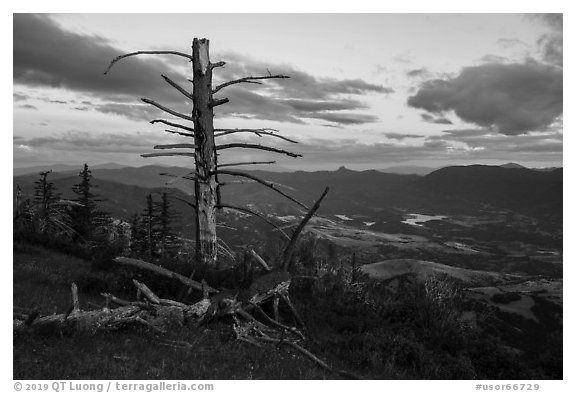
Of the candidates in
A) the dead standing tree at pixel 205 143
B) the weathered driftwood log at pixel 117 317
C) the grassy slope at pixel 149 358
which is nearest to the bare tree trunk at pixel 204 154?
the dead standing tree at pixel 205 143

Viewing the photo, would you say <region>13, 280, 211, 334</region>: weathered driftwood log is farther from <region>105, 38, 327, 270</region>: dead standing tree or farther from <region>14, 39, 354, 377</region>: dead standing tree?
<region>105, 38, 327, 270</region>: dead standing tree

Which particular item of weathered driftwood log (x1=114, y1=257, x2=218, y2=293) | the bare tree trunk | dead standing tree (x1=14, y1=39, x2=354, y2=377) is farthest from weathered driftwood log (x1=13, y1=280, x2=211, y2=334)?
the bare tree trunk

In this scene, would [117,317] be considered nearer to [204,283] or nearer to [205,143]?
[204,283]

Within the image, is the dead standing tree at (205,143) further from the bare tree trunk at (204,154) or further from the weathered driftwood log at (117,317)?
the weathered driftwood log at (117,317)

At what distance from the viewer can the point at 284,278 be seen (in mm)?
12031

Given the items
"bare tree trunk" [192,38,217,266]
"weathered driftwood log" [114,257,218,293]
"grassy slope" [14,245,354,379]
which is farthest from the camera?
"bare tree trunk" [192,38,217,266]

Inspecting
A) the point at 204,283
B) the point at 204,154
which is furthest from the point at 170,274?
the point at 204,154

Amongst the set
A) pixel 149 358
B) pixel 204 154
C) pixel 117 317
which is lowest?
pixel 149 358

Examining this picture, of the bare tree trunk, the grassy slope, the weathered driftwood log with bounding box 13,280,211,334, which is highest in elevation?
the bare tree trunk

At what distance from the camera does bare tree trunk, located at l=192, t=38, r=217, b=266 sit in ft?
44.7

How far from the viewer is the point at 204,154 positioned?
45.9 ft

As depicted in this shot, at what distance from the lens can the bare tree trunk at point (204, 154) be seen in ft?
44.7
